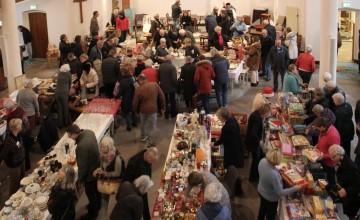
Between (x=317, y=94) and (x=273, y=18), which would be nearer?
(x=317, y=94)

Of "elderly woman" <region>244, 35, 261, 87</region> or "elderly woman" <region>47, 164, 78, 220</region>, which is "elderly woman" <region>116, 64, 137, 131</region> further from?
"elderly woman" <region>47, 164, 78, 220</region>

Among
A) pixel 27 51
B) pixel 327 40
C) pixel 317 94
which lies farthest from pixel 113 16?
pixel 317 94

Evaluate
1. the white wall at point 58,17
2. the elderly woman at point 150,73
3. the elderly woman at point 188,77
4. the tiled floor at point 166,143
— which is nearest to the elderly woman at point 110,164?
the tiled floor at point 166,143

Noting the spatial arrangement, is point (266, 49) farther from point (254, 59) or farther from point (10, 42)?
point (10, 42)

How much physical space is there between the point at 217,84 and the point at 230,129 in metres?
3.69

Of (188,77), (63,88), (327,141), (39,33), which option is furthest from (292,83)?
(39,33)

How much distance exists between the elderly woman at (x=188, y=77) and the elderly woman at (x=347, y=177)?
200 inches

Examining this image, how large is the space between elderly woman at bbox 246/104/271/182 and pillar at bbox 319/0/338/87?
12.5ft

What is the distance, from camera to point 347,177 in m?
6.27

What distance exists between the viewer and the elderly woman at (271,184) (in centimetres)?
611

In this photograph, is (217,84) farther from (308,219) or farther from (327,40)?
(308,219)

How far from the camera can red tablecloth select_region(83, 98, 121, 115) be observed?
978 cm

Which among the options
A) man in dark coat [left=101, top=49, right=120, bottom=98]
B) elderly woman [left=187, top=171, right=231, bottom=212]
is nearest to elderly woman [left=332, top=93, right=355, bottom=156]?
elderly woman [left=187, top=171, right=231, bottom=212]

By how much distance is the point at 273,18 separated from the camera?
19.9 meters
